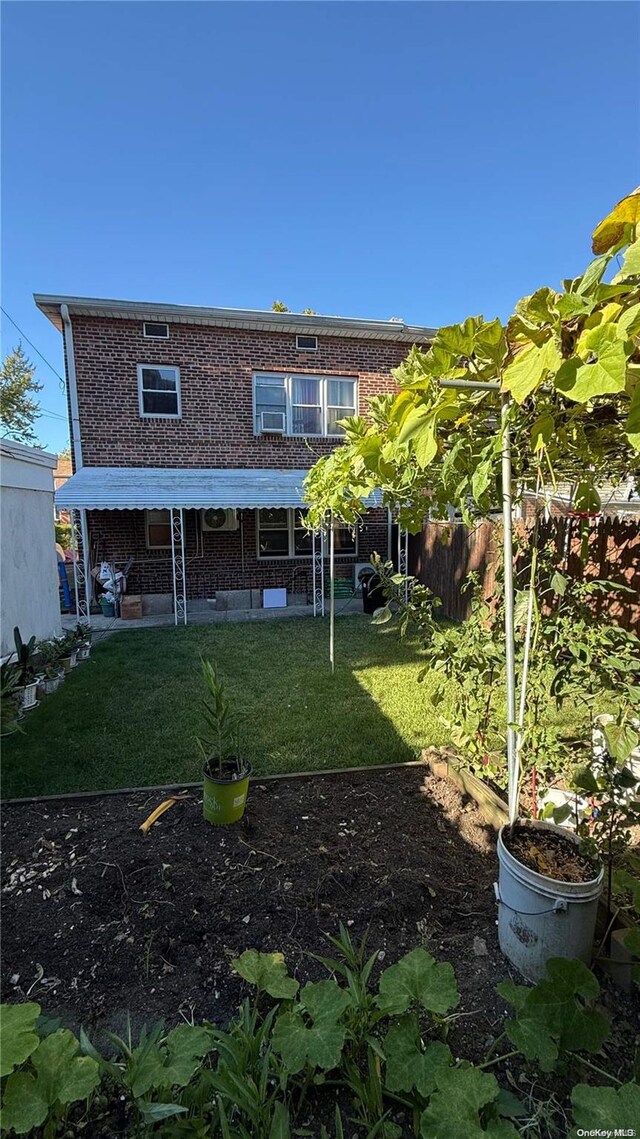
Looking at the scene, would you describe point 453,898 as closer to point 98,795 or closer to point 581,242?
point 98,795

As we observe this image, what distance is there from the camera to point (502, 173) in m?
5.77

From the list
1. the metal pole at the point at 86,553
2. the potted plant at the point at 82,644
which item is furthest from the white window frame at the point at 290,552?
the potted plant at the point at 82,644

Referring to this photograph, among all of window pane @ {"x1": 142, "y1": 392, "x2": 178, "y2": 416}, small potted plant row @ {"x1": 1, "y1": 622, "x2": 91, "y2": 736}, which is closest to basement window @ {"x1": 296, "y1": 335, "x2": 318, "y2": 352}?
window pane @ {"x1": 142, "y1": 392, "x2": 178, "y2": 416}

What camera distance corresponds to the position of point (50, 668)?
6.16 metres

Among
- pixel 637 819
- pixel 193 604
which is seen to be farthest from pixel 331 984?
pixel 193 604

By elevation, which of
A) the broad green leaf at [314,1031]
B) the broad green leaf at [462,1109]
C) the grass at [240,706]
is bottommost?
the grass at [240,706]

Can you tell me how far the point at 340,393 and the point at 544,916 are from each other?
1180 cm

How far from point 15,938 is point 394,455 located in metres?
2.74

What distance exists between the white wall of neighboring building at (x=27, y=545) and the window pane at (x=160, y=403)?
429cm

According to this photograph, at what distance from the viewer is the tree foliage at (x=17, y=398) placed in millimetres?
28672

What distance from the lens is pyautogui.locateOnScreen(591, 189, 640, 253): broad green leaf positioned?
3.96ft

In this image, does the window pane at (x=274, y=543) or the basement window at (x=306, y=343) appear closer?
the basement window at (x=306, y=343)

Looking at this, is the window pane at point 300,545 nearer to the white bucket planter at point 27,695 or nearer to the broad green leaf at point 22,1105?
the white bucket planter at point 27,695

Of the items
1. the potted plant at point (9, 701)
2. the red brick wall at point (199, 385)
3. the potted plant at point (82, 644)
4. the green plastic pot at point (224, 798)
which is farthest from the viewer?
the red brick wall at point (199, 385)
